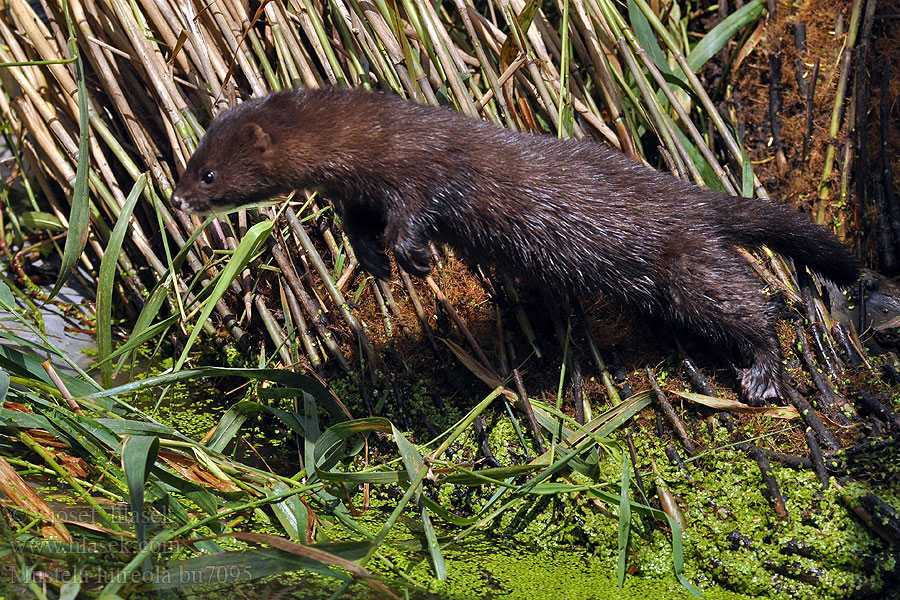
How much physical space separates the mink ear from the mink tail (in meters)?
1.94

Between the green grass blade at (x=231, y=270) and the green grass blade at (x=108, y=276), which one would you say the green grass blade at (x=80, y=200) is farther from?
the green grass blade at (x=231, y=270)

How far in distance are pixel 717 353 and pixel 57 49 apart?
3.87 metres

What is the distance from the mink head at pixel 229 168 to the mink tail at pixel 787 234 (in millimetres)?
1953

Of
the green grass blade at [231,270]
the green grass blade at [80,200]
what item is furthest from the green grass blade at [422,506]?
the green grass blade at [80,200]

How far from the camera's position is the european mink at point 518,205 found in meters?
3.31

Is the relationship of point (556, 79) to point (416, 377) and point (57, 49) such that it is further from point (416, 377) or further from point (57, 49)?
point (57, 49)

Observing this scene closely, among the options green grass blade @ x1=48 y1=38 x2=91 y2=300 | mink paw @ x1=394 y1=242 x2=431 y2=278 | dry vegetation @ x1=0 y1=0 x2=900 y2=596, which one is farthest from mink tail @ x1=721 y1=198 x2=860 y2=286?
green grass blade @ x1=48 y1=38 x2=91 y2=300

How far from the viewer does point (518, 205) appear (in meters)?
3.42

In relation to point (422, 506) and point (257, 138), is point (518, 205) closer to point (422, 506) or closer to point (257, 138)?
point (257, 138)

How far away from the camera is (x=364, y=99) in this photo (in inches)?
135

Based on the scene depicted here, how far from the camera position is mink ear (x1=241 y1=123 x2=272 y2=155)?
3.29 meters

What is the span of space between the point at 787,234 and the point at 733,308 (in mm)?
411

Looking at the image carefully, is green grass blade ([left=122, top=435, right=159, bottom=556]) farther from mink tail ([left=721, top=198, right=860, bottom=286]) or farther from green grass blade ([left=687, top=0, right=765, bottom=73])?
green grass blade ([left=687, top=0, right=765, bottom=73])

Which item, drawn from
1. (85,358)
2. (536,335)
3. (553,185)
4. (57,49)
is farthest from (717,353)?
(57,49)
